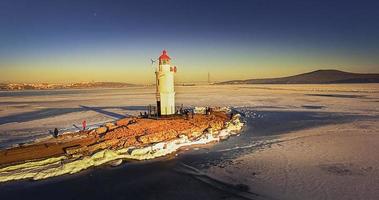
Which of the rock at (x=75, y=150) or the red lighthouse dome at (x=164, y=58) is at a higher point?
the red lighthouse dome at (x=164, y=58)

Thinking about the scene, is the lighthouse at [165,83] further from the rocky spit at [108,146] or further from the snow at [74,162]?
the snow at [74,162]

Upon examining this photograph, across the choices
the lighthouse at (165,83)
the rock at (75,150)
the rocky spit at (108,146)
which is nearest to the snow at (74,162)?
the rocky spit at (108,146)

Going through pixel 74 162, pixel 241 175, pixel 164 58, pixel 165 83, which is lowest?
pixel 241 175

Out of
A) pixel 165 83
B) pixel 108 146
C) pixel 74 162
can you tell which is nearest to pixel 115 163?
pixel 74 162

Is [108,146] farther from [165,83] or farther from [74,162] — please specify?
[165,83]

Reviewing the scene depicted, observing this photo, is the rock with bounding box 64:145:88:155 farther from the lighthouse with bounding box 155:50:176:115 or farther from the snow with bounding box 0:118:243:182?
the lighthouse with bounding box 155:50:176:115
